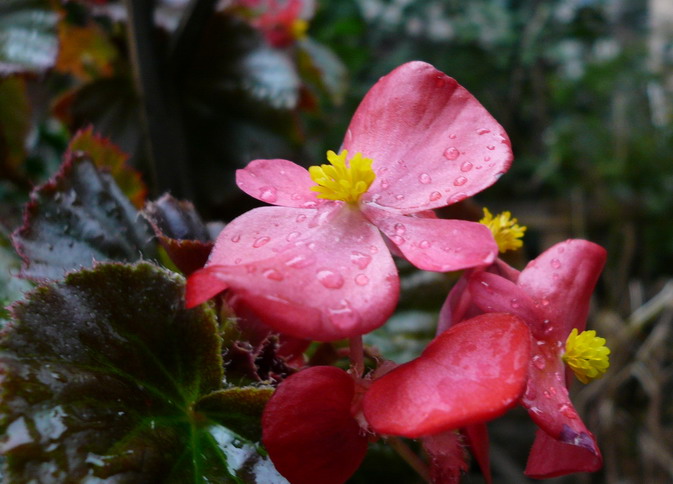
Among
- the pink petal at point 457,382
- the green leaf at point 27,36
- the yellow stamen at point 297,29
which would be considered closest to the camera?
the pink petal at point 457,382

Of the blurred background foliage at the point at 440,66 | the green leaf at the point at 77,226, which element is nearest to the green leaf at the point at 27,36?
the blurred background foliage at the point at 440,66

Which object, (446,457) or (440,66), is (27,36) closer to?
(446,457)

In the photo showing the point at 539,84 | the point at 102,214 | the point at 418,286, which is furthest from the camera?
the point at 539,84

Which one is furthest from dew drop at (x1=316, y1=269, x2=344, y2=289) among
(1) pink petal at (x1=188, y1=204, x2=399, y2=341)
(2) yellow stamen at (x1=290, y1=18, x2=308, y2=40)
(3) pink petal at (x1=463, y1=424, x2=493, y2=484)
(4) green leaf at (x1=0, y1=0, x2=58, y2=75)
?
(2) yellow stamen at (x1=290, y1=18, x2=308, y2=40)

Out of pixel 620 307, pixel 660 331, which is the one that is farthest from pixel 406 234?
pixel 620 307

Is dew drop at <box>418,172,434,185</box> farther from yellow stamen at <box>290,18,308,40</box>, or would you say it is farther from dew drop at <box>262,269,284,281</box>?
yellow stamen at <box>290,18,308,40</box>

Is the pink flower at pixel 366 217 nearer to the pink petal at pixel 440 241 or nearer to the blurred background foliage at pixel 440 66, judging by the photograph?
the pink petal at pixel 440 241

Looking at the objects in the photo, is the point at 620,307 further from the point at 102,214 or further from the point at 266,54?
the point at 102,214
